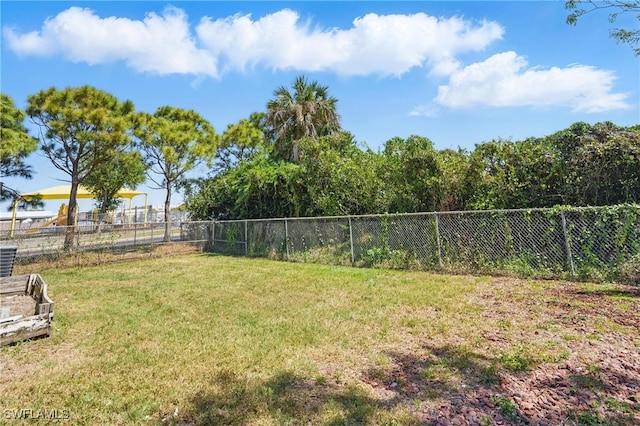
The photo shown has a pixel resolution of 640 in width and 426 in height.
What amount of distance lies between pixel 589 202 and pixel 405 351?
249 inches

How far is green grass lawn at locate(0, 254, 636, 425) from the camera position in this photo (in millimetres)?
2463

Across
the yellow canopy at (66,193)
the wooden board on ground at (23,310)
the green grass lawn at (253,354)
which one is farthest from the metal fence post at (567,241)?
the yellow canopy at (66,193)

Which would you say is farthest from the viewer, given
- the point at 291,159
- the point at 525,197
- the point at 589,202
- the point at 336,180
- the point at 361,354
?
the point at 291,159

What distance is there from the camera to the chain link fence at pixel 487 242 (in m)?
5.86

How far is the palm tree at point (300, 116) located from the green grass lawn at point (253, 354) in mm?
10729

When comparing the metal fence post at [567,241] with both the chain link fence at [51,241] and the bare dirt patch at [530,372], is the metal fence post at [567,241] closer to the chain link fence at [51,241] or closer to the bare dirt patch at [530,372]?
the bare dirt patch at [530,372]

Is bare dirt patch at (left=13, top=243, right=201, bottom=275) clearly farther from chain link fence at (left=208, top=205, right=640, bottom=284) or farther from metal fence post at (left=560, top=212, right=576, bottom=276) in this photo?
metal fence post at (left=560, top=212, right=576, bottom=276)

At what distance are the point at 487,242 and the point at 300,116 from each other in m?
10.9

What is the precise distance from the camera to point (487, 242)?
23.7 ft

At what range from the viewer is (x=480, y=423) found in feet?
7.20

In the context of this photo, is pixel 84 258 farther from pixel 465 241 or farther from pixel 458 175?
pixel 458 175

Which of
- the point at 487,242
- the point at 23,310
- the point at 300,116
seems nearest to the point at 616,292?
the point at 487,242

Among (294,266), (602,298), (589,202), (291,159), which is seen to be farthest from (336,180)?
(602,298)

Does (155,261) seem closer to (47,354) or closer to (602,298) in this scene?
(47,354)
